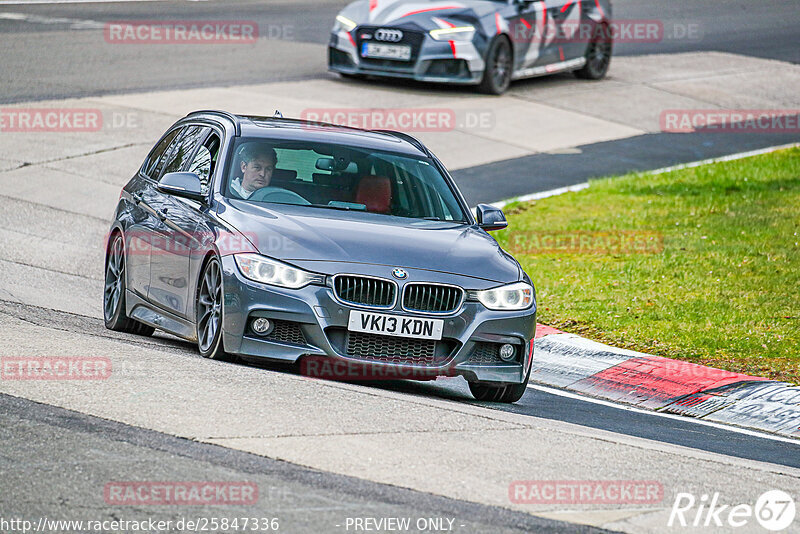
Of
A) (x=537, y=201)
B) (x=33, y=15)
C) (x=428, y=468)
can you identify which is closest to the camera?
(x=428, y=468)

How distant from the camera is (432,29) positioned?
2150 cm

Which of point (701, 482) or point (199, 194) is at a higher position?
point (199, 194)

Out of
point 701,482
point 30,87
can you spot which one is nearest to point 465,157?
point 30,87

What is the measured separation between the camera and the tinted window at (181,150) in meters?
9.93

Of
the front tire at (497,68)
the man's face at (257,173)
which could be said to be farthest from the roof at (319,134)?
the front tire at (497,68)

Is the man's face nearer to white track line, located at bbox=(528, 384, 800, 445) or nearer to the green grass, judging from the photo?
white track line, located at bbox=(528, 384, 800, 445)

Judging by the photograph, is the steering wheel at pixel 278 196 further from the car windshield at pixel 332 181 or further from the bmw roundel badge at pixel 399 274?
the bmw roundel badge at pixel 399 274

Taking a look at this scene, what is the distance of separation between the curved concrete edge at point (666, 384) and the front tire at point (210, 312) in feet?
9.46

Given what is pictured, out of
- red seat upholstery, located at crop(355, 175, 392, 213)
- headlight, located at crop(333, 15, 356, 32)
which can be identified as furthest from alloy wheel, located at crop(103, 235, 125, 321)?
headlight, located at crop(333, 15, 356, 32)

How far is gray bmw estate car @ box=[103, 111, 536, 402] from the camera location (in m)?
7.99

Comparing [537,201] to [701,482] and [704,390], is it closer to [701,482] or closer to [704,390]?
[704,390]

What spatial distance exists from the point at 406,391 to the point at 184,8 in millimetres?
23612

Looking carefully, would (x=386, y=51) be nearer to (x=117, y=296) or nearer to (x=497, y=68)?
(x=497, y=68)

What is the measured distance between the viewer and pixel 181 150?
33.1 feet
